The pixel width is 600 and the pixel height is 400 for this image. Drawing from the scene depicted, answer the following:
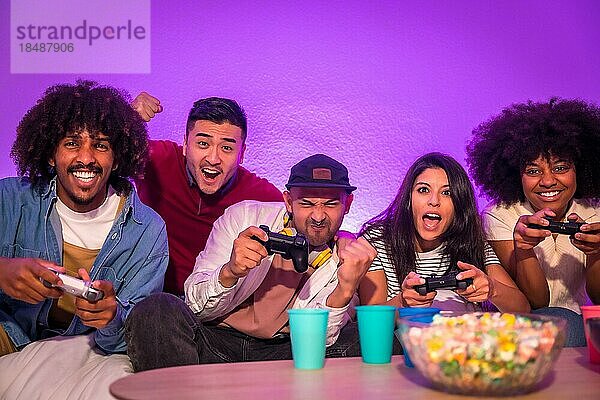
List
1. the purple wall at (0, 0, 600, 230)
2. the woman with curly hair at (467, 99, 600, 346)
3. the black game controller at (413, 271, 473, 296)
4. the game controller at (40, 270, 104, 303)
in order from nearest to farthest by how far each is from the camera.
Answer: the game controller at (40, 270, 104, 303) → the black game controller at (413, 271, 473, 296) → the woman with curly hair at (467, 99, 600, 346) → the purple wall at (0, 0, 600, 230)

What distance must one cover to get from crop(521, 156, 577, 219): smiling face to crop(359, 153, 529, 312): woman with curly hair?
0.90 ft

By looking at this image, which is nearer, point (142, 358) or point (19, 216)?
point (142, 358)

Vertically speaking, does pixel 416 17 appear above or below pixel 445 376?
above

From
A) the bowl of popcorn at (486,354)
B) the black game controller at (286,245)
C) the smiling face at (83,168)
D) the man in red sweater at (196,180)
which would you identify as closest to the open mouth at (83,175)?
the smiling face at (83,168)

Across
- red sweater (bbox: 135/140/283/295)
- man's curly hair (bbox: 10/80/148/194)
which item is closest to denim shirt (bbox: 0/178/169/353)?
man's curly hair (bbox: 10/80/148/194)

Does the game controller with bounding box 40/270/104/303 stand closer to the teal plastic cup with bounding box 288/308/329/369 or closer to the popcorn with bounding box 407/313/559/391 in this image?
the teal plastic cup with bounding box 288/308/329/369

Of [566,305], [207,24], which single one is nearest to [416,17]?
[207,24]

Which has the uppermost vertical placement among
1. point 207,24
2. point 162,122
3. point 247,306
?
point 207,24

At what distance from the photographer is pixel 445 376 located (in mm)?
1390

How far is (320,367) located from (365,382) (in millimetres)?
183

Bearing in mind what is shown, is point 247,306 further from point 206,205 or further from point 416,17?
point 416,17

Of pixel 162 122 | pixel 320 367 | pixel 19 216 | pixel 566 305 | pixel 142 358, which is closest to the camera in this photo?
pixel 320 367

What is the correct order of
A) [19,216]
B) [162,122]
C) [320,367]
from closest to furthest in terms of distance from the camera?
[320,367] → [19,216] → [162,122]

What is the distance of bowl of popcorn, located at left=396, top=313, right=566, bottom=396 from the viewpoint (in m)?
1.34
